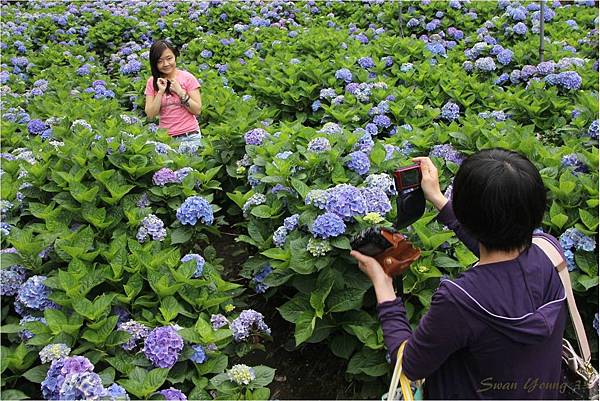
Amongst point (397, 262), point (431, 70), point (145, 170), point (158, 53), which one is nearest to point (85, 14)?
point (158, 53)

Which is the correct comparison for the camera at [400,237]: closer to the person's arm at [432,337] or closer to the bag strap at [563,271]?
the person's arm at [432,337]

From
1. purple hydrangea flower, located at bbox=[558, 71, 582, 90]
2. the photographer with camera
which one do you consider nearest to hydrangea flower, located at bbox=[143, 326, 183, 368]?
the photographer with camera

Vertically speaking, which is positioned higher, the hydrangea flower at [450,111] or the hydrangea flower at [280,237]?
the hydrangea flower at [280,237]

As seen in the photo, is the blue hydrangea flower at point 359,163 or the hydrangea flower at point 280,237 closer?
the hydrangea flower at point 280,237

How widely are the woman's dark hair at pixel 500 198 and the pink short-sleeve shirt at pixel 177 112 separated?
2939mm

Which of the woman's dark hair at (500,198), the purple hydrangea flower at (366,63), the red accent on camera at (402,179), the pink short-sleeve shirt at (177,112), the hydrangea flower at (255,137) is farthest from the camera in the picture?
the purple hydrangea flower at (366,63)

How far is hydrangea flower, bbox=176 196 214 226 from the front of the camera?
2.56m

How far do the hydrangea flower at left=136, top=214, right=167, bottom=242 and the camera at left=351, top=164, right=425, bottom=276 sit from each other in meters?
1.12

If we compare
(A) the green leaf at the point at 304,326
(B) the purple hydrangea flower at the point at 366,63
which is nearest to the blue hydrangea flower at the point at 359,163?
(A) the green leaf at the point at 304,326

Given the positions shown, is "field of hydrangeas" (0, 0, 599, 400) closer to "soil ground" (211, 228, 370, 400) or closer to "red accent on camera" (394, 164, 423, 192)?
"soil ground" (211, 228, 370, 400)

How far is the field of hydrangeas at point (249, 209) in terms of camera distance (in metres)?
1.95

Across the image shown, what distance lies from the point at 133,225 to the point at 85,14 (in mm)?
6130

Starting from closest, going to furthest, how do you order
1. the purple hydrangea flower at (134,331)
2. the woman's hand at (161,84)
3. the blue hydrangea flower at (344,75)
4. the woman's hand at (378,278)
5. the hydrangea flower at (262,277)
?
the woman's hand at (378,278) < the purple hydrangea flower at (134,331) < the hydrangea flower at (262,277) < the woman's hand at (161,84) < the blue hydrangea flower at (344,75)

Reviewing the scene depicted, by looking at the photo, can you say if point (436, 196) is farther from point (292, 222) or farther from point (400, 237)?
point (292, 222)
